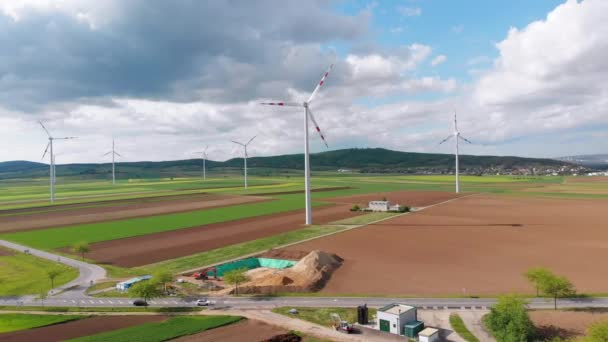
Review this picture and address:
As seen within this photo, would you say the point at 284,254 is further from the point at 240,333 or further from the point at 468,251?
the point at 468,251

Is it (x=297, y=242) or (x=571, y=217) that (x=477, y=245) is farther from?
(x=571, y=217)

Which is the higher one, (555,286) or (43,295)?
(555,286)

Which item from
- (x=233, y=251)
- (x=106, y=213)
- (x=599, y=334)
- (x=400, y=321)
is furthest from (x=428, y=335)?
(x=106, y=213)

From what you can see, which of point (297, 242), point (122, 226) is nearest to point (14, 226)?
point (122, 226)

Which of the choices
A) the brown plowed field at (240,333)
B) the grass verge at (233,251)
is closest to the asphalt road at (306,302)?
the brown plowed field at (240,333)

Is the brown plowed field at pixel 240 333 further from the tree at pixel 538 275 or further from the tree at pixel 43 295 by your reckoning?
the tree at pixel 538 275

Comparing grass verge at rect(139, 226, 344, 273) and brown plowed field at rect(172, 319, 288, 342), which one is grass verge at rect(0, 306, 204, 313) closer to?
brown plowed field at rect(172, 319, 288, 342)
